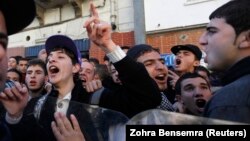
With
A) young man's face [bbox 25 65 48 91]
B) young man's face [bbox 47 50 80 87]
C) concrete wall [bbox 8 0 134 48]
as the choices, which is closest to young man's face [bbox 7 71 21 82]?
young man's face [bbox 25 65 48 91]

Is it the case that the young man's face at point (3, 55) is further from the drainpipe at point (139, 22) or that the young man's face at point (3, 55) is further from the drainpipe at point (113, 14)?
the drainpipe at point (113, 14)

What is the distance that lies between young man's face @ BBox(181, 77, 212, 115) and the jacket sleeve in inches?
24.2

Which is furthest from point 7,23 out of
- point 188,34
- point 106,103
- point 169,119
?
point 188,34

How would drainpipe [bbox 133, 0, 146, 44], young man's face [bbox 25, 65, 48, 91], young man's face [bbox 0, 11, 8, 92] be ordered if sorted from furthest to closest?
drainpipe [bbox 133, 0, 146, 44] < young man's face [bbox 25, 65, 48, 91] < young man's face [bbox 0, 11, 8, 92]

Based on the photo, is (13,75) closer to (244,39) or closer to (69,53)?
(69,53)

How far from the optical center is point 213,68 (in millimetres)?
1808

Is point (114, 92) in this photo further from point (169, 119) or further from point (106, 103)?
point (169, 119)

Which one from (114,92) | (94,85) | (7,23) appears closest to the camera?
(7,23)

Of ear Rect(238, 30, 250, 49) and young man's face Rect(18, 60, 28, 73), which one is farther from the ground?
ear Rect(238, 30, 250, 49)

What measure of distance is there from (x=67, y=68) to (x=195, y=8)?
620 centimetres

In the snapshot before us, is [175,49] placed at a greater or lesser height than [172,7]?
lesser

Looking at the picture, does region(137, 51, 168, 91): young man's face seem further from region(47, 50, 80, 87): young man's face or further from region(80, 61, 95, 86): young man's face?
region(80, 61, 95, 86): young man's face

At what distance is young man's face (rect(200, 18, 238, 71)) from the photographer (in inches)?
68.1

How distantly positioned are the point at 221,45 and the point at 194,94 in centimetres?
109
